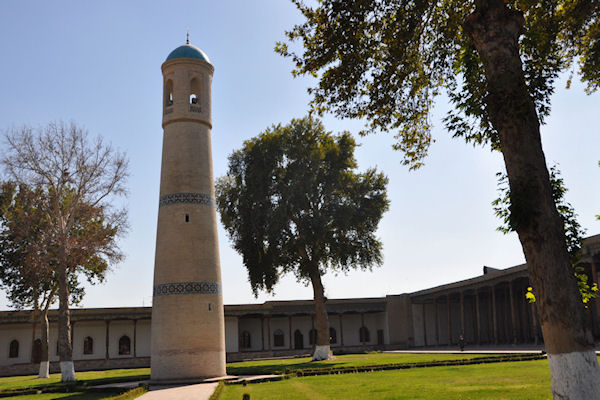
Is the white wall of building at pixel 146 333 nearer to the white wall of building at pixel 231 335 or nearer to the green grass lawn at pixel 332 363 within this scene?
the white wall of building at pixel 231 335

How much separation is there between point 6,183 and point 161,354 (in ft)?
47.3

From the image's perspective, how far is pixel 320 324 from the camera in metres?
31.5

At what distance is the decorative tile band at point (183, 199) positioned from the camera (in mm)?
22172

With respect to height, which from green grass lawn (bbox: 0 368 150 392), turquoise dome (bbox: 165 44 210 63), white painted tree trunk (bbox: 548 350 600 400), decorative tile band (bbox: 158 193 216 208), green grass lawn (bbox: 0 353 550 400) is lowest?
green grass lawn (bbox: 0 368 150 392)

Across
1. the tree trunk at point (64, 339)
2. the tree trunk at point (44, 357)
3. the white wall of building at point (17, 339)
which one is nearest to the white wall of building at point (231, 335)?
the white wall of building at point (17, 339)

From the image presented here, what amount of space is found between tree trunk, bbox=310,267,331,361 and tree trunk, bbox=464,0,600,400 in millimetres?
24199

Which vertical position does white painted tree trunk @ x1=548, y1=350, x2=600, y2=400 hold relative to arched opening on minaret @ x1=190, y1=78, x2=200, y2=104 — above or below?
below

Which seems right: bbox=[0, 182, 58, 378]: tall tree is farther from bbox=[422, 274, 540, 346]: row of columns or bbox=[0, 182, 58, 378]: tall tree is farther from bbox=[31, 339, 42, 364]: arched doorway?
bbox=[422, 274, 540, 346]: row of columns

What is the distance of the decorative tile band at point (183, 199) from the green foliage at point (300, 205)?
7757 mm

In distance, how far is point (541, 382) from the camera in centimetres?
1379

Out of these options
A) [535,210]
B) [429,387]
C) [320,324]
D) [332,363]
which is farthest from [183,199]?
Result: [535,210]

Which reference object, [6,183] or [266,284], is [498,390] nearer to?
[266,284]

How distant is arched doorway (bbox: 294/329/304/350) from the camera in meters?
44.3

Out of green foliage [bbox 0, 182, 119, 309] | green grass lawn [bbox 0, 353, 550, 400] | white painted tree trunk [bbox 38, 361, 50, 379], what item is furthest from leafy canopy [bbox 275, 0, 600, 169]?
white painted tree trunk [bbox 38, 361, 50, 379]
